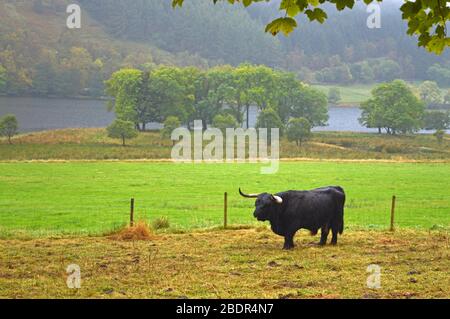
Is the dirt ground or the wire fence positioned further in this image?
the wire fence

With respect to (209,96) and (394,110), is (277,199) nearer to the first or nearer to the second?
(394,110)

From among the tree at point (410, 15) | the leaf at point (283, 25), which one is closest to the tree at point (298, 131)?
the tree at point (410, 15)

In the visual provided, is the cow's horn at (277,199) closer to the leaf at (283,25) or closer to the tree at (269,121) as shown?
the leaf at (283,25)

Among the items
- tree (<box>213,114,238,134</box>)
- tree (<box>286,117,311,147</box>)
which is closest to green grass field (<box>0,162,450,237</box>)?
tree (<box>286,117,311,147</box>)

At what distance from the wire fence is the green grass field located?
0.16 feet

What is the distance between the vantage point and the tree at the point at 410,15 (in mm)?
7746

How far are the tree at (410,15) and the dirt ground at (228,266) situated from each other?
4707mm

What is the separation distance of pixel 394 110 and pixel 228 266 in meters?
105

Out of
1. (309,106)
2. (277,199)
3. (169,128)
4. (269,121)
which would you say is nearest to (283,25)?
(277,199)

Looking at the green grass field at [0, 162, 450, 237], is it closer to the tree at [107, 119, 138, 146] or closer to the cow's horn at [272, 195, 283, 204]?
the cow's horn at [272, 195, 283, 204]

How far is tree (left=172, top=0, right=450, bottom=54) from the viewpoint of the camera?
7.75 meters
